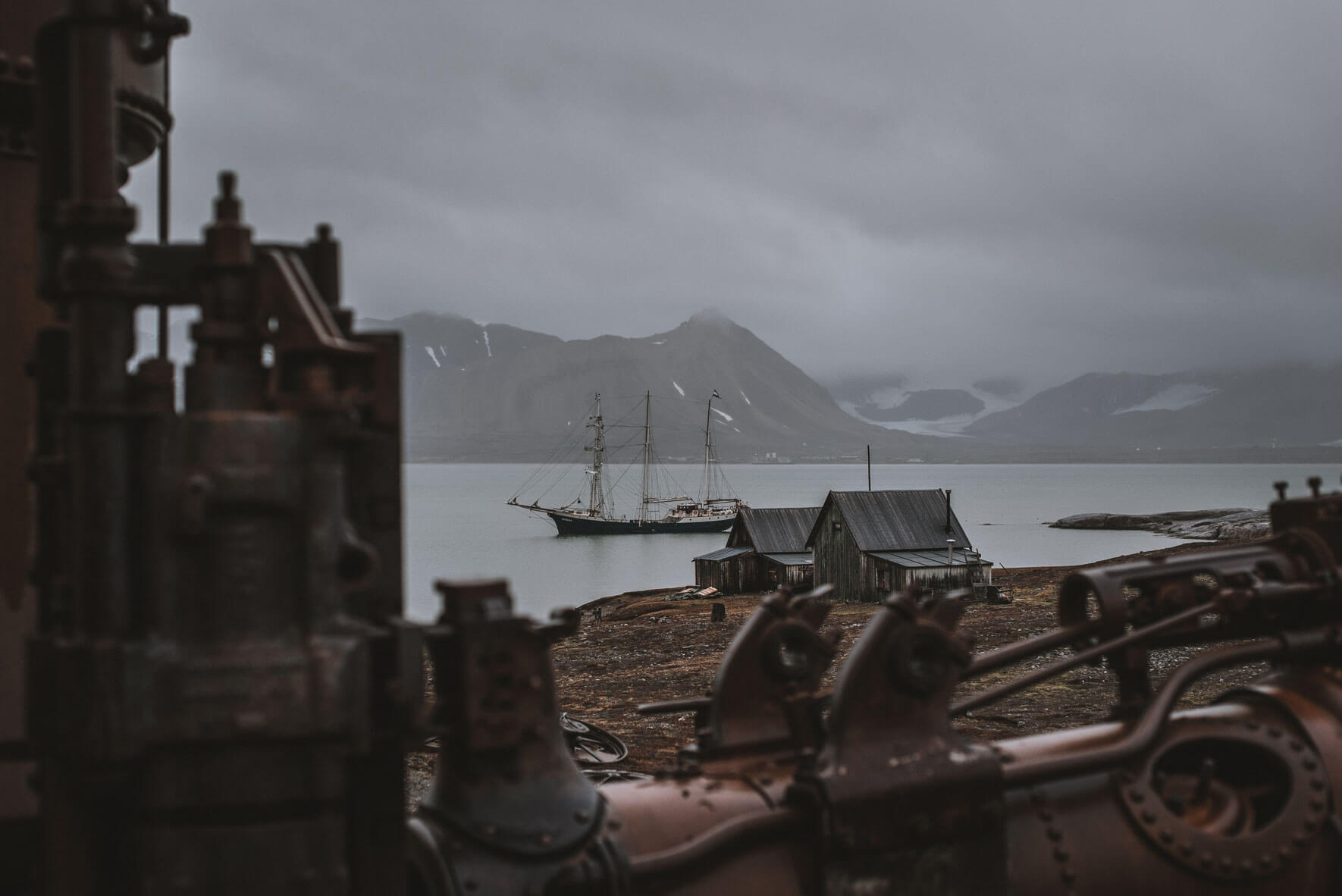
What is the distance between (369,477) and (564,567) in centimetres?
7203

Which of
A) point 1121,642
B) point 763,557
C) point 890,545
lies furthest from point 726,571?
point 1121,642

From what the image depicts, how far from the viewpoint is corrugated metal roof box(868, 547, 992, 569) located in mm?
35250

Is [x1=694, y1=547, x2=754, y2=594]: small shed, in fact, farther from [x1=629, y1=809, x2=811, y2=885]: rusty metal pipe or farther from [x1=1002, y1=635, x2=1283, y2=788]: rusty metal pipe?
[x1=629, y1=809, x2=811, y2=885]: rusty metal pipe

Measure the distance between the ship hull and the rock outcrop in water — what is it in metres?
35.0

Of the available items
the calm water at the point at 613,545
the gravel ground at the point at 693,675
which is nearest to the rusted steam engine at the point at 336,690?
the gravel ground at the point at 693,675

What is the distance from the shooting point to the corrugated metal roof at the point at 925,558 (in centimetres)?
3525

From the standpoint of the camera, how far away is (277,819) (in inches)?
94.9

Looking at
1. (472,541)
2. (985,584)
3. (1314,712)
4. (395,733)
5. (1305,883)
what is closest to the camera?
(395,733)

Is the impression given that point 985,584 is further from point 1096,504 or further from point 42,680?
point 1096,504

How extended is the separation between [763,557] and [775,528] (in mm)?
2174

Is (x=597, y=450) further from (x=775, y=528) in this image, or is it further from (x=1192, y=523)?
(x=775, y=528)

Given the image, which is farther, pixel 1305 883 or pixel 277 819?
pixel 1305 883

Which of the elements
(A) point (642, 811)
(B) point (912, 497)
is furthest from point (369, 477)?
(B) point (912, 497)

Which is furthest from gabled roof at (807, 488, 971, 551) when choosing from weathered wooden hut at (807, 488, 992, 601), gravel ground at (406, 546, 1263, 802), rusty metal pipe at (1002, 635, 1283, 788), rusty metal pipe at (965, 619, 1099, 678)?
rusty metal pipe at (965, 619, 1099, 678)
